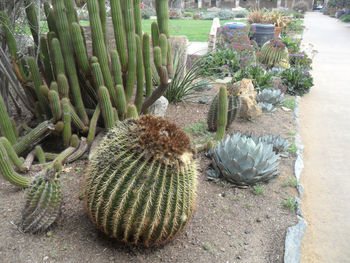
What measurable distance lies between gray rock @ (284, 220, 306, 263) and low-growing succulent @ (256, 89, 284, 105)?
308 centimetres

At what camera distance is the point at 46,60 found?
3.54 m

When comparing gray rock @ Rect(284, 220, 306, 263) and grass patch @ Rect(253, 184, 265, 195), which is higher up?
grass patch @ Rect(253, 184, 265, 195)

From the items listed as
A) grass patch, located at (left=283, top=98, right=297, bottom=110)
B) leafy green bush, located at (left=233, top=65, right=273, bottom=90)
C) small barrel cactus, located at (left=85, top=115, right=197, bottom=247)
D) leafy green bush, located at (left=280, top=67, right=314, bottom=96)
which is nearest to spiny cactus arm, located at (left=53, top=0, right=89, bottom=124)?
small barrel cactus, located at (left=85, top=115, right=197, bottom=247)

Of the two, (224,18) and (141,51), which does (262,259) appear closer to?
(141,51)

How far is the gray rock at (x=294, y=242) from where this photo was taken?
237cm

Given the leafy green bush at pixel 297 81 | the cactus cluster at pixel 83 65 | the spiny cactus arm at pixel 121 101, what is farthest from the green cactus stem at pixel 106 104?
the leafy green bush at pixel 297 81

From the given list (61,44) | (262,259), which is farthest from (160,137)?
(61,44)

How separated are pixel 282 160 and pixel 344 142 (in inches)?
63.6

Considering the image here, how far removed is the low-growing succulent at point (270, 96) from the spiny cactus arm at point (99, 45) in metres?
3.01

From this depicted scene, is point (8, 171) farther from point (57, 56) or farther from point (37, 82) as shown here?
point (57, 56)

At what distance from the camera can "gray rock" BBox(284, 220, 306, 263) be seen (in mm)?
2368

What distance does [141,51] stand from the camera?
137 inches

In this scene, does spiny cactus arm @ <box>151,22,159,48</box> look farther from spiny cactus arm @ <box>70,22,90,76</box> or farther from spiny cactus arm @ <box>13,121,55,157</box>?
spiny cactus arm @ <box>13,121,55,157</box>

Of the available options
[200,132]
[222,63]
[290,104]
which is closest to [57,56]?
[200,132]
